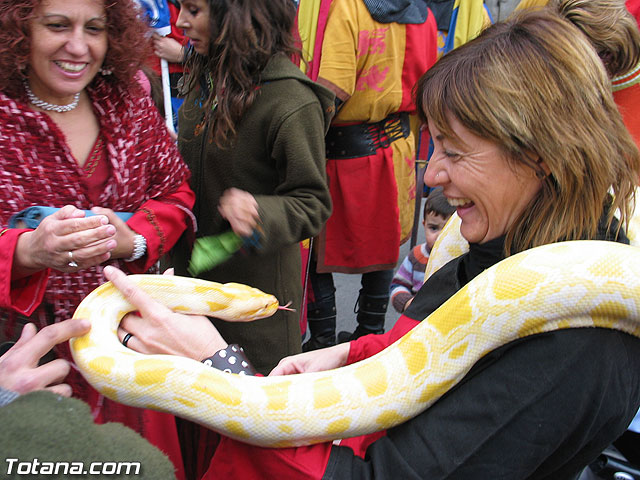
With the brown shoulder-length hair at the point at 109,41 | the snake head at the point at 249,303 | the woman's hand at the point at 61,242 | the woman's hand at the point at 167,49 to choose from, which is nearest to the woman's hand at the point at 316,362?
the snake head at the point at 249,303

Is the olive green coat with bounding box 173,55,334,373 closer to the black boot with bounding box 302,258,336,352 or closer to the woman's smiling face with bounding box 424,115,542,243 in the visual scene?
the woman's smiling face with bounding box 424,115,542,243

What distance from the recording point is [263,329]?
7.73ft

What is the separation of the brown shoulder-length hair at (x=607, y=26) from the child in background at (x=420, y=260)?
1.71 meters

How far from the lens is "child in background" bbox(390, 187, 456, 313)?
334cm

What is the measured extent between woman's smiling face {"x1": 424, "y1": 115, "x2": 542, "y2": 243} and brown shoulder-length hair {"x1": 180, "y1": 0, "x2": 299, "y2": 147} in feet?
3.52

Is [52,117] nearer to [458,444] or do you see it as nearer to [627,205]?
[458,444]

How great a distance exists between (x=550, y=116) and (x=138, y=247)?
1432mm

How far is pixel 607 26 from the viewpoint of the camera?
144 cm

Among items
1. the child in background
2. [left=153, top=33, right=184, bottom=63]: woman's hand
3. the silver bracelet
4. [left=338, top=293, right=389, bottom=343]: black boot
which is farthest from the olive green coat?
[left=153, top=33, right=184, bottom=63]: woman's hand

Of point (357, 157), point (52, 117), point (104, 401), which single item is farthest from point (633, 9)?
point (104, 401)

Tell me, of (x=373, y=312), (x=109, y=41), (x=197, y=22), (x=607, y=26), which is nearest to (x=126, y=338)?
(x=109, y=41)

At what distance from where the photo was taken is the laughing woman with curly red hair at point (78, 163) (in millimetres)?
1555

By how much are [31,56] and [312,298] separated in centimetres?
245

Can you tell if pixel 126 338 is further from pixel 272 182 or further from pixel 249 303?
pixel 272 182
